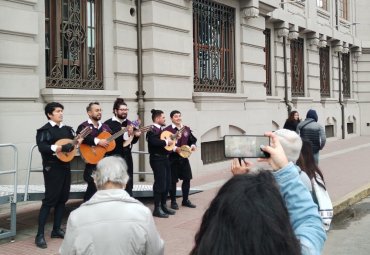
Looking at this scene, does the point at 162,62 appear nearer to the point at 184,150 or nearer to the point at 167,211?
the point at 184,150

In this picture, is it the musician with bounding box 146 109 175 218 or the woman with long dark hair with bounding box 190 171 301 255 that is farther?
the musician with bounding box 146 109 175 218

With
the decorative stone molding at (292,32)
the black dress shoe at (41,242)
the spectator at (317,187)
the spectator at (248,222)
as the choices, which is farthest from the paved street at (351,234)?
the decorative stone molding at (292,32)

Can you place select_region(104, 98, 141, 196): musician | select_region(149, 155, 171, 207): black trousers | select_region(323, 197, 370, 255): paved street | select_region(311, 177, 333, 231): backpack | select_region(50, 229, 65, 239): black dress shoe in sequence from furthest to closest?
select_region(149, 155, 171, 207): black trousers < select_region(104, 98, 141, 196): musician < select_region(50, 229, 65, 239): black dress shoe < select_region(323, 197, 370, 255): paved street < select_region(311, 177, 333, 231): backpack

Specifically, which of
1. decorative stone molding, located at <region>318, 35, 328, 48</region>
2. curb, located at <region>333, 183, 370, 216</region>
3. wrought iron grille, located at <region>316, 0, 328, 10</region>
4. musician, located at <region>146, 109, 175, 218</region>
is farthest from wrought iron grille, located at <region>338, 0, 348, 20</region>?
musician, located at <region>146, 109, 175, 218</region>

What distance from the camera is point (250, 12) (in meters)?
15.6

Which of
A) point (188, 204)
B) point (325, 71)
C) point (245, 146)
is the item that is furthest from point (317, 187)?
point (325, 71)

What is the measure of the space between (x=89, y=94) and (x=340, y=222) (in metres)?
5.65

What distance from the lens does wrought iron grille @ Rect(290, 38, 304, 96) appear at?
21.4 meters

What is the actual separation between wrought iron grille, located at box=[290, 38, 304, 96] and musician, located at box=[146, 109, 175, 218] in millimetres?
13849

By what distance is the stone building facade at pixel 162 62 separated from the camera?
916cm

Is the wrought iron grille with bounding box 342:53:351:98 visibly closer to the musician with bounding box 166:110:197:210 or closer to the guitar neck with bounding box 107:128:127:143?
the musician with bounding box 166:110:197:210

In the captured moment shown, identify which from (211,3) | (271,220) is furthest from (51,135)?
(211,3)

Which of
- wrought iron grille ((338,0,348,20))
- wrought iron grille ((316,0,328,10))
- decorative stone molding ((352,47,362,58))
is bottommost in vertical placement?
decorative stone molding ((352,47,362,58))

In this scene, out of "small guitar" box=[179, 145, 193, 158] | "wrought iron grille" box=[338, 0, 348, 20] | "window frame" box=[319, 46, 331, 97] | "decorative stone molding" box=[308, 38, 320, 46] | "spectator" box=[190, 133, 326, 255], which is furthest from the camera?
"wrought iron grille" box=[338, 0, 348, 20]
